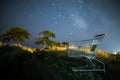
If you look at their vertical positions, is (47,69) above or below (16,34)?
below

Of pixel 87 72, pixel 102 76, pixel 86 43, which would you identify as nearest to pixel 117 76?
pixel 102 76

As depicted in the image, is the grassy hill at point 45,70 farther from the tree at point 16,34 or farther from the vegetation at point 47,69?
the tree at point 16,34

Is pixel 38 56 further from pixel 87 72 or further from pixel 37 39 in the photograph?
pixel 37 39

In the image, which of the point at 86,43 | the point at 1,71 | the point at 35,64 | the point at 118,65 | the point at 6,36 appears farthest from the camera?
the point at 6,36

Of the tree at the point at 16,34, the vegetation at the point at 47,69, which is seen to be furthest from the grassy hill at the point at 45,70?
the tree at the point at 16,34

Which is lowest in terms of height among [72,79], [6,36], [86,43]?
A: [72,79]

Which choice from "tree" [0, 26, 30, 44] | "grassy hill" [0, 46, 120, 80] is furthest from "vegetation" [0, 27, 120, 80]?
"tree" [0, 26, 30, 44]

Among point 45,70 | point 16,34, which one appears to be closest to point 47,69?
point 45,70

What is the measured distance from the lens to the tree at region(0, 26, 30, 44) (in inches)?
930

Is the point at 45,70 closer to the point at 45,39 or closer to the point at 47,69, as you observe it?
the point at 47,69

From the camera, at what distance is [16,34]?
78.9 ft

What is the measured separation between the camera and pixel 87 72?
386 inches

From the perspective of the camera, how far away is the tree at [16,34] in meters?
23.6

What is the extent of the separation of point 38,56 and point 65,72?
130 inches
